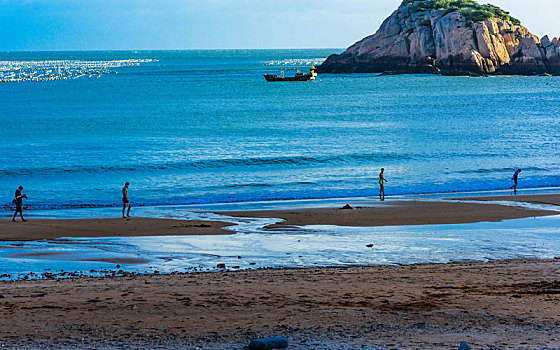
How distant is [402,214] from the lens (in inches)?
969

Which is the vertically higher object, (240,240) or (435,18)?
(435,18)

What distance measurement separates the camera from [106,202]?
29453 mm

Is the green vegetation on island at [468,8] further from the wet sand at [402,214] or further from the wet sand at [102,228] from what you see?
the wet sand at [102,228]

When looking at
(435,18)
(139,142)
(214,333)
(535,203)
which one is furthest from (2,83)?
(214,333)

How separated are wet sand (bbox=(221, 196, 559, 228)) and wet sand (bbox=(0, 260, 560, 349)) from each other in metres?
8.05

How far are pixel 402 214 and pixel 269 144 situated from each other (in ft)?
84.3

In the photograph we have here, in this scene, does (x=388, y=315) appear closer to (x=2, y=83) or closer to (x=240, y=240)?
(x=240, y=240)

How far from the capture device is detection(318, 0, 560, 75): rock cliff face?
13412 centimetres

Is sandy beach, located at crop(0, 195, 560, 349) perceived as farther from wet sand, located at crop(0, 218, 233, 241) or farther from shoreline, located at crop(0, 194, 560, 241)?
shoreline, located at crop(0, 194, 560, 241)

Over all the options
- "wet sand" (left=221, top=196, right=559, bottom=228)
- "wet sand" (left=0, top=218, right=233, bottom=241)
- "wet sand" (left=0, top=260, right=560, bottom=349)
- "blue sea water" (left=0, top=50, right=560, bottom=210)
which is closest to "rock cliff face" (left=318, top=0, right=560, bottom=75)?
"blue sea water" (left=0, top=50, right=560, bottom=210)

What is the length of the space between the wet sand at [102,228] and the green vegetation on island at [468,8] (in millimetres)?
127184

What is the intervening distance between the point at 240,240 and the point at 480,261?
22.5 ft

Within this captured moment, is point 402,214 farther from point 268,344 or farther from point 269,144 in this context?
point 269,144

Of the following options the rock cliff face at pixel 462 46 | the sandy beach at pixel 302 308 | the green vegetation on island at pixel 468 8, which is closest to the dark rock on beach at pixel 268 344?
the sandy beach at pixel 302 308
